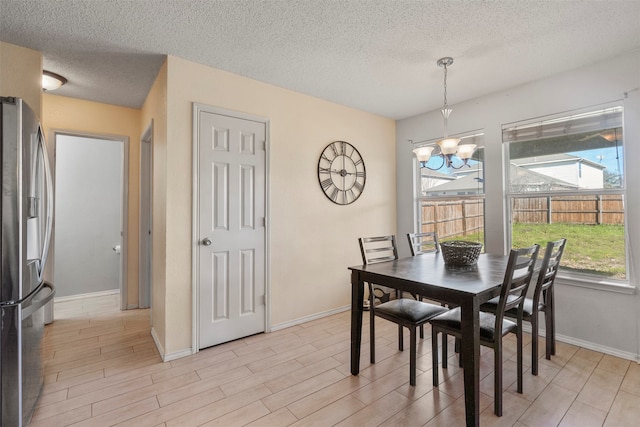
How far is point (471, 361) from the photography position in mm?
1602

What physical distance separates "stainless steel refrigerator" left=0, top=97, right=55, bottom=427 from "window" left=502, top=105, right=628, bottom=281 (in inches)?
153

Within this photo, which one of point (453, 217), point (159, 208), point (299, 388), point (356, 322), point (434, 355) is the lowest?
point (299, 388)

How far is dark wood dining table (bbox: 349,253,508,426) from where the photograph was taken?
1.60m

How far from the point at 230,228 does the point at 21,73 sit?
6.33 ft

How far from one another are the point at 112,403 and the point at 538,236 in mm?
3795

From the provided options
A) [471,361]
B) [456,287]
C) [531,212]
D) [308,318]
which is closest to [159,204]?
[308,318]

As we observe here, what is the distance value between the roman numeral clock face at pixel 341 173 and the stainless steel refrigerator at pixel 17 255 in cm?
242

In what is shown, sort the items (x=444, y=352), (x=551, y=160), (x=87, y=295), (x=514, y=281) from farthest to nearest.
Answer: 1. (x=87, y=295)
2. (x=551, y=160)
3. (x=444, y=352)
4. (x=514, y=281)

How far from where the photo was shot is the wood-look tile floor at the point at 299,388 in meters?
1.76

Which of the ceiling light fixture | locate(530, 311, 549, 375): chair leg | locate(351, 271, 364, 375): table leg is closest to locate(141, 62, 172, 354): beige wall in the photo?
the ceiling light fixture

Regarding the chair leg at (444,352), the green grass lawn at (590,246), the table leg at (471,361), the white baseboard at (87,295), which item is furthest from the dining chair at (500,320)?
the white baseboard at (87,295)

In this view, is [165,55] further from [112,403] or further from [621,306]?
[621,306]

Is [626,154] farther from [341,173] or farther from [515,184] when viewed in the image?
[341,173]

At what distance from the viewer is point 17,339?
5.08ft
